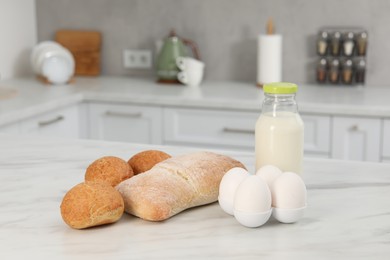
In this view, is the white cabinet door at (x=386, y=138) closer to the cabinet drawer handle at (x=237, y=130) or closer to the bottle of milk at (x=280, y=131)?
the cabinet drawer handle at (x=237, y=130)

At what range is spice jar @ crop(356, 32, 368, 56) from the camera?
10.5 feet

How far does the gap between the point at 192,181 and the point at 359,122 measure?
66.3 inches

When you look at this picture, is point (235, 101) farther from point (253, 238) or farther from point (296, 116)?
point (253, 238)

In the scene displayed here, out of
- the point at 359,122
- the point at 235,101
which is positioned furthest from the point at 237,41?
the point at 359,122

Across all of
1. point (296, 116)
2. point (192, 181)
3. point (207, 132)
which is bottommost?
point (207, 132)

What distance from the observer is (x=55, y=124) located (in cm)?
304

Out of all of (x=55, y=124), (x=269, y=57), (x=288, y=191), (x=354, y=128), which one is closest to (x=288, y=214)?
(x=288, y=191)

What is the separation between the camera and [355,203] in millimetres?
1320

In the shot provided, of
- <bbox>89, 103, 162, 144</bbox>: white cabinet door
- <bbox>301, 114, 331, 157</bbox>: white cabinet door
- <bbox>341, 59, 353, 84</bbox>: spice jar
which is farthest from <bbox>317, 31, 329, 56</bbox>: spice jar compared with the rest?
<bbox>89, 103, 162, 144</bbox>: white cabinet door

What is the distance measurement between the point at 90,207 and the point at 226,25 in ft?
8.01

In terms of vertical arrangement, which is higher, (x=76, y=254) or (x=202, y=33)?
(x=202, y=33)

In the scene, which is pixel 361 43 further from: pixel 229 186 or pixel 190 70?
pixel 229 186

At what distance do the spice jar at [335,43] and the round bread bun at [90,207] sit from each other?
2298 millimetres

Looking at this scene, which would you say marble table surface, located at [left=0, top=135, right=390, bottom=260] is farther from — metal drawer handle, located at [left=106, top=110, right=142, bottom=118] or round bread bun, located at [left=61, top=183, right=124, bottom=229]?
metal drawer handle, located at [left=106, top=110, right=142, bottom=118]
